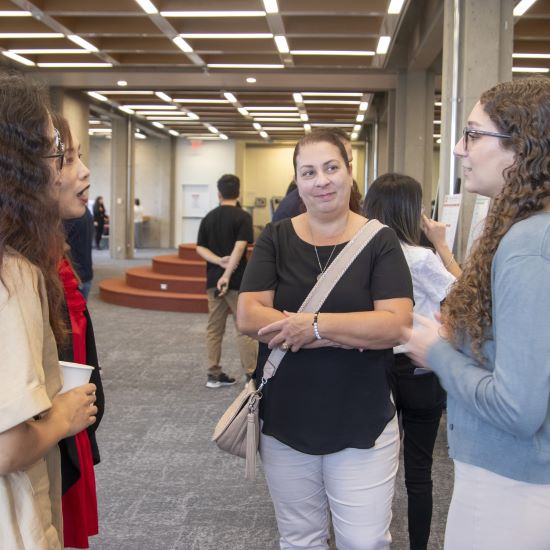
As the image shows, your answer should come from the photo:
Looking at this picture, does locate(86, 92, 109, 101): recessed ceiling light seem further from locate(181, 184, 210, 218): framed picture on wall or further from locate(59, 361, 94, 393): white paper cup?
locate(59, 361, 94, 393): white paper cup

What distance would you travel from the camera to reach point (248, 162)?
23.6 m

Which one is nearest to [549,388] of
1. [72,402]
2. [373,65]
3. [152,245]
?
[72,402]

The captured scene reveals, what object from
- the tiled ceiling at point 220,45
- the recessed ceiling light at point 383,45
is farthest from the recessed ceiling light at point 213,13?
the recessed ceiling light at point 383,45

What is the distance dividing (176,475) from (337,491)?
1875 millimetres

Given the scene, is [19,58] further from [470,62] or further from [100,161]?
[100,161]

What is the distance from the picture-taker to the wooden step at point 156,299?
9.86 m

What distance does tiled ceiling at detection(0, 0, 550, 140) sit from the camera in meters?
8.05

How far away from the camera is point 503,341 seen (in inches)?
49.5

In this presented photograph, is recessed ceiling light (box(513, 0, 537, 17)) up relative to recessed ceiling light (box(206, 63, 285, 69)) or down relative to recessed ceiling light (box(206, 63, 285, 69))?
down

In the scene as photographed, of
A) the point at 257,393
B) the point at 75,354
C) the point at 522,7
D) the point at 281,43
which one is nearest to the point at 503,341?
the point at 257,393

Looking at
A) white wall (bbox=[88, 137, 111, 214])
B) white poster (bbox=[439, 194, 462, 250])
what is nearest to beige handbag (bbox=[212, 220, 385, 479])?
white poster (bbox=[439, 194, 462, 250])

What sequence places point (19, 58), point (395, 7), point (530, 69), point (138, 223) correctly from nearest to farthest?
point (395, 7)
point (530, 69)
point (19, 58)
point (138, 223)

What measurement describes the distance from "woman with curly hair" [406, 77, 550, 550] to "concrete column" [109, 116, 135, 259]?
642 inches

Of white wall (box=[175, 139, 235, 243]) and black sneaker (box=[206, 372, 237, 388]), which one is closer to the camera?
black sneaker (box=[206, 372, 237, 388])
